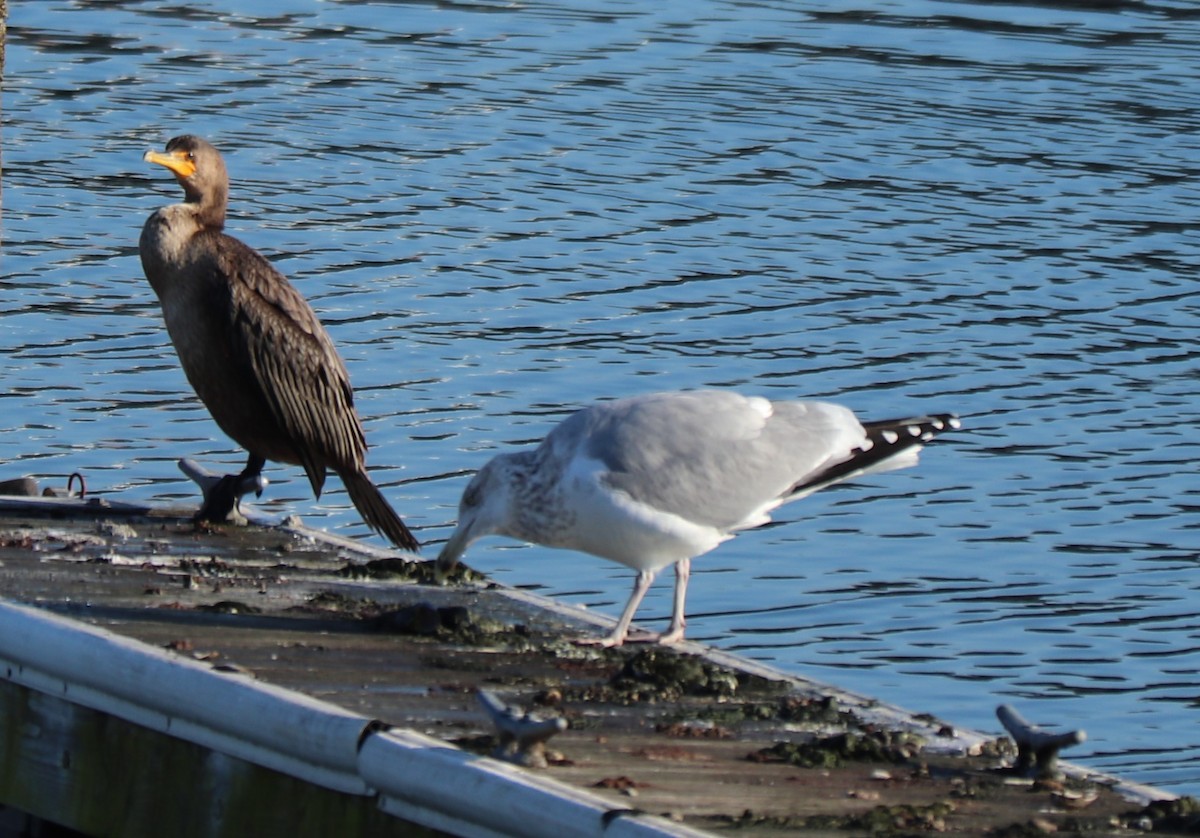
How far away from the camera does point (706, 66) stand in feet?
73.8

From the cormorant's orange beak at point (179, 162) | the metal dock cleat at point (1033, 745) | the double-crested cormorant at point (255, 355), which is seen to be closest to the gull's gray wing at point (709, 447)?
the metal dock cleat at point (1033, 745)

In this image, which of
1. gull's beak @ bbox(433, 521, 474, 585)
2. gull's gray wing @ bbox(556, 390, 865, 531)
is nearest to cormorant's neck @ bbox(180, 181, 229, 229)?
gull's beak @ bbox(433, 521, 474, 585)

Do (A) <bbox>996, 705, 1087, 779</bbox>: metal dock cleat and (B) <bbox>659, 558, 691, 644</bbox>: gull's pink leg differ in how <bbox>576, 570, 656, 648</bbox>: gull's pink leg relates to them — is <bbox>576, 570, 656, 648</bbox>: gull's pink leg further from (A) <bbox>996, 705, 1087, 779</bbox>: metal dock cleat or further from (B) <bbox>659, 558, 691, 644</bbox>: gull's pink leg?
(A) <bbox>996, 705, 1087, 779</bbox>: metal dock cleat

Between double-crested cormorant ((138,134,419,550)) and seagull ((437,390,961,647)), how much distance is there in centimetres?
153

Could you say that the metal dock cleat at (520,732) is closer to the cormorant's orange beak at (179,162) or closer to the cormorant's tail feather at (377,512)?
the cormorant's tail feather at (377,512)

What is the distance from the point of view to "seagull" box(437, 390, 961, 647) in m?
6.64

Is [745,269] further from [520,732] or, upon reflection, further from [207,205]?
[520,732]

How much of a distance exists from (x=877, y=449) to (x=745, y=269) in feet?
28.0

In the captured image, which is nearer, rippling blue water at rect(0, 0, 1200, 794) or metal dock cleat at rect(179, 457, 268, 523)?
metal dock cleat at rect(179, 457, 268, 523)

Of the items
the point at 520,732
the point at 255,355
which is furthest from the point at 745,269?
the point at 520,732

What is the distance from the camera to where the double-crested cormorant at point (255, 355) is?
839 cm

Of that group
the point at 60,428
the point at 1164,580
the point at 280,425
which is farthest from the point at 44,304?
the point at 1164,580

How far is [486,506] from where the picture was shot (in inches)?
269

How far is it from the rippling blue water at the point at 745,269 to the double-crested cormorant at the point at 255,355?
5.10 feet
